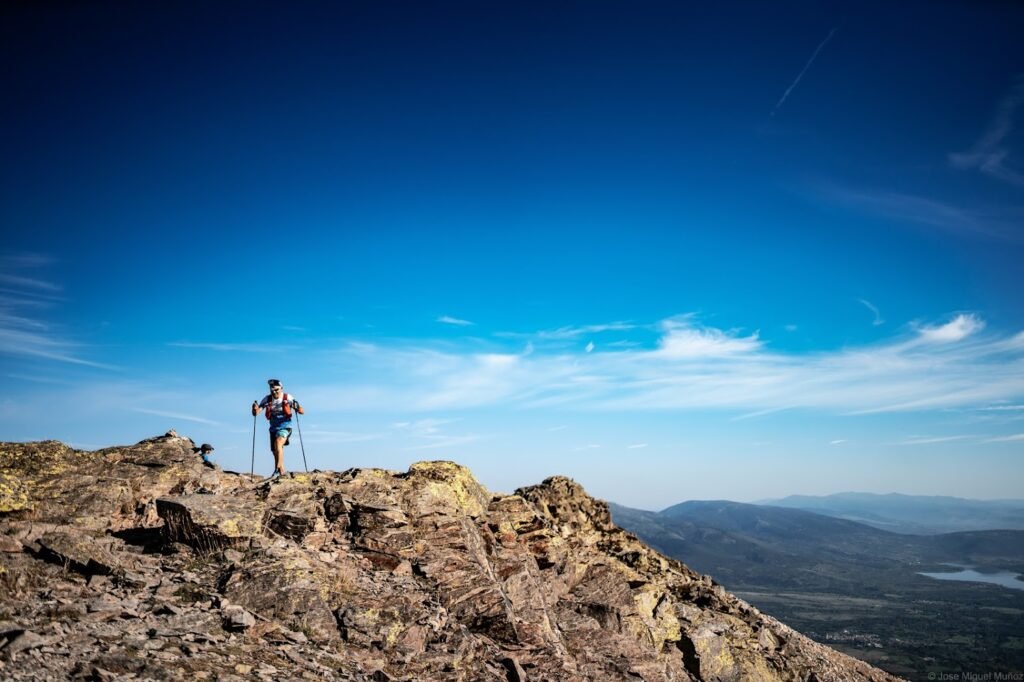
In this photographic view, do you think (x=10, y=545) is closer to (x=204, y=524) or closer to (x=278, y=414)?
(x=204, y=524)

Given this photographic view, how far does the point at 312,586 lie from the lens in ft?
52.1

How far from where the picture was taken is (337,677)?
510 inches

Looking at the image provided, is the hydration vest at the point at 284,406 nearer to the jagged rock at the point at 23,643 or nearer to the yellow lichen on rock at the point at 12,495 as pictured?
the yellow lichen on rock at the point at 12,495

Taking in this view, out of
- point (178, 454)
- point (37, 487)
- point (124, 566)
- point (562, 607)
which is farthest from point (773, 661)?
point (37, 487)

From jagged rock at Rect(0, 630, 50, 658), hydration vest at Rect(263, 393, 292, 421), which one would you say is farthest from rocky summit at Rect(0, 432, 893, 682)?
hydration vest at Rect(263, 393, 292, 421)

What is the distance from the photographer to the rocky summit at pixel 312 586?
40.3ft

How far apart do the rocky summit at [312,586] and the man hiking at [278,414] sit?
6.02ft

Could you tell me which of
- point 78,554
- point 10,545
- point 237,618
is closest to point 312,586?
point 237,618

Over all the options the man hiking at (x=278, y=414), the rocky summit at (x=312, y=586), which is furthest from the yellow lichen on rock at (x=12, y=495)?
the man hiking at (x=278, y=414)

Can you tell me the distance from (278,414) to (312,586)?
1168cm

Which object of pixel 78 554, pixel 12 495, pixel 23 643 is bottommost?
pixel 23 643

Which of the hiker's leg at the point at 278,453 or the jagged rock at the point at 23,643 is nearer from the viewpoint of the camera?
the jagged rock at the point at 23,643

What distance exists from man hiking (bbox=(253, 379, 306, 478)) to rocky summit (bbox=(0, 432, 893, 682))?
72.2 inches

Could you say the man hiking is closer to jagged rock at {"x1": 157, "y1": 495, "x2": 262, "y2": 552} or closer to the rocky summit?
the rocky summit
